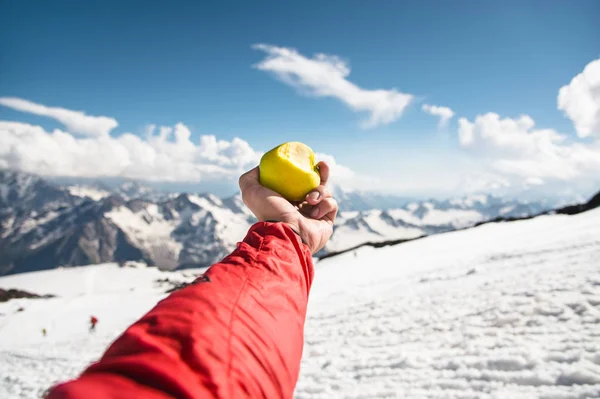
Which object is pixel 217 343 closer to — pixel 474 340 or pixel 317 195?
pixel 317 195

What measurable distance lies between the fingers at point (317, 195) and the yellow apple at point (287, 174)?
6 centimetres

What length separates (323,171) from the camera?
3.59 meters

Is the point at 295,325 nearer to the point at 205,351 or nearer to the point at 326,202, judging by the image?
the point at 205,351

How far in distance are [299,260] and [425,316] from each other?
8.72m

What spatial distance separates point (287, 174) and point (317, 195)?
382 millimetres

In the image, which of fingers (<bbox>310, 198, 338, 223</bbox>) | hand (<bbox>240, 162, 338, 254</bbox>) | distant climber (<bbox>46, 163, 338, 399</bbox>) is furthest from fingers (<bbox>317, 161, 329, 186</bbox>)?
distant climber (<bbox>46, 163, 338, 399</bbox>)

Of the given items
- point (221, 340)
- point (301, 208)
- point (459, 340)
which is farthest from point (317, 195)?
point (459, 340)

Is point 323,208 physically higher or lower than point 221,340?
higher

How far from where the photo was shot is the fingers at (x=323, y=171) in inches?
141

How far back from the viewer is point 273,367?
1.50 metres

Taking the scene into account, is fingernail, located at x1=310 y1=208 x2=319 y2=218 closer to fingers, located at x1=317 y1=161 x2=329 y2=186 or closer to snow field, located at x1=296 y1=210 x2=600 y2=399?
fingers, located at x1=317 y1=161 x2=329 y2=186

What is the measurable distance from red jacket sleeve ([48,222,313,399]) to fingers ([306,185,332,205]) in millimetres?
1179

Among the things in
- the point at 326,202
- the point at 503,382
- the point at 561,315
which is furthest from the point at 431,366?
the point at 326,202

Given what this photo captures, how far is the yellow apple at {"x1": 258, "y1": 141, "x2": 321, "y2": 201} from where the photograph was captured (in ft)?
10.3
